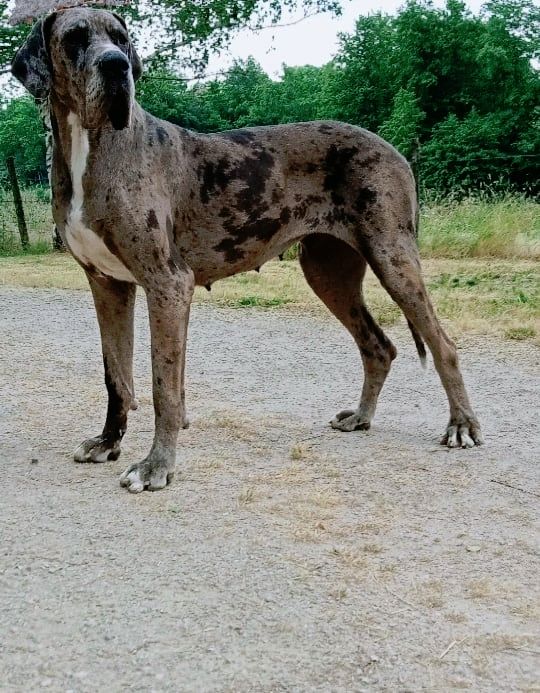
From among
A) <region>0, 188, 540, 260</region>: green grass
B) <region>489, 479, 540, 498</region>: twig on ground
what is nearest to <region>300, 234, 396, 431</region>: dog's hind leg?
<region>489, 479, 540, 498</region>: twig on ground

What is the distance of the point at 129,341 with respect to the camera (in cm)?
452

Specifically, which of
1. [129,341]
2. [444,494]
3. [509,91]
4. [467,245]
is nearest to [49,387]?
[129,341]

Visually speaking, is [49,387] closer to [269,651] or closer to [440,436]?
[440,436]

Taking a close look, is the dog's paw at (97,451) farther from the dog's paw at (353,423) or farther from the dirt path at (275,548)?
the dog's paw at (353,423)

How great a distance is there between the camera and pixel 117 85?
3615 millimetres

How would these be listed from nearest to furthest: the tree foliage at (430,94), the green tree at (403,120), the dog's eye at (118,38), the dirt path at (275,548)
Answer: the dirt path at (275,548), the dog's eye at (118,38), the tree foliage at (430,94), the green tree at (403,120)

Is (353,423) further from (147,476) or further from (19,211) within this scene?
(19,211)

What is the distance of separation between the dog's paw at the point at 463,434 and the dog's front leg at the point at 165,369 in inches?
62.9

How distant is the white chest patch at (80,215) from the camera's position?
390cm

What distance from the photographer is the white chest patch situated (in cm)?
390

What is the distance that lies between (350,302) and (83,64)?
86.4 inches

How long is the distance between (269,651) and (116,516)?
1.34 meters

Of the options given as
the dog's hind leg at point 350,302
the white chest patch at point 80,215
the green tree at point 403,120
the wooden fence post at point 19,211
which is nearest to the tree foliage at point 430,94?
the green tree at point 403,120

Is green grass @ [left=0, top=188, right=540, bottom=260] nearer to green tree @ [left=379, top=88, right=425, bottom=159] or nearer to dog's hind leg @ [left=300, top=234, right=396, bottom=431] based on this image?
dog's hind leg @ [left=300, top=234, right=396, bottom=431]
